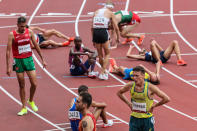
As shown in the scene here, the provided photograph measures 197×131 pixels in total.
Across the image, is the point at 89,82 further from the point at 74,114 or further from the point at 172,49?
the point at 74,114

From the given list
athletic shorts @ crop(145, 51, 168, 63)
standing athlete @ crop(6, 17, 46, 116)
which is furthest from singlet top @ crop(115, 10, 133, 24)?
standing athlete @ crop(6, 17, 46, 116)

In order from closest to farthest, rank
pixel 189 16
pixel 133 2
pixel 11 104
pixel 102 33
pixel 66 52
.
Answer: pixel 11 104, pixel 102 33, pixel 66 52, pixel 189 16, pixel 133 2

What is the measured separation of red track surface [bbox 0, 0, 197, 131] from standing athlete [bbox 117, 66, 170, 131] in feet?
6.10

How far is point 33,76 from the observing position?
9.41m

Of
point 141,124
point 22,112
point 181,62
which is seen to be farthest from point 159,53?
point 141,124

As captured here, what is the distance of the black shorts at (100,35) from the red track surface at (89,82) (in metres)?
1.03

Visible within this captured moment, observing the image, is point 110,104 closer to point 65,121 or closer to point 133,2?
point 65,121

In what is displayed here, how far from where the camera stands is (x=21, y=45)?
9.23 m

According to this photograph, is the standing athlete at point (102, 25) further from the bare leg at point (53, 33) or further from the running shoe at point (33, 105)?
the bare leg at point (53, 33)

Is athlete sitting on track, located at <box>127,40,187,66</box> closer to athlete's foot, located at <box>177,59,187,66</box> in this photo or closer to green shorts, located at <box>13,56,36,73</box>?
athlete's foot, located at <box>177,59,187,66</box>

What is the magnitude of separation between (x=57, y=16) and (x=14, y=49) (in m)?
8.04

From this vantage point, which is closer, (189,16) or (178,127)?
(178,127)

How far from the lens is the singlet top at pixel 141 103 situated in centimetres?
721

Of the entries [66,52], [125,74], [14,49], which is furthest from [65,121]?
[66,52]
